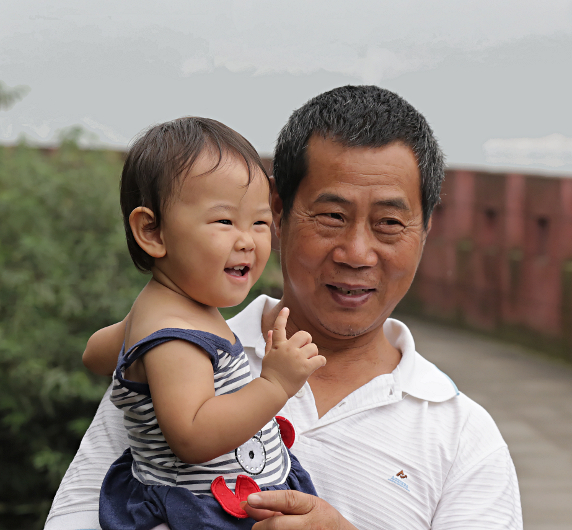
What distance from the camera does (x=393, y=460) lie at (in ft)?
6.82

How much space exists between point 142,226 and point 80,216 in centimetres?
343

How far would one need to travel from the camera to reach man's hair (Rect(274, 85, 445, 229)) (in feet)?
7.22

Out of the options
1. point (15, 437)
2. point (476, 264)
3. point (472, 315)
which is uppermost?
point (15, 437)

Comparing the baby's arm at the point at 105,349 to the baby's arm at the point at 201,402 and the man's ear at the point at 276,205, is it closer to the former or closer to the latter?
the baby's arm at the point at 201,402

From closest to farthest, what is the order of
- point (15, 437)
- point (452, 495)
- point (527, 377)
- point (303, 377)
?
point (303, 377) → point (452, 495) → point (15, 437) → point (527, 377)

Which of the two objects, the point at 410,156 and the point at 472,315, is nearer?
the point at 410,156

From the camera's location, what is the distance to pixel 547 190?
9.69 metres

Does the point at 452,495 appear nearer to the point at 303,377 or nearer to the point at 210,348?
the point at 303,377

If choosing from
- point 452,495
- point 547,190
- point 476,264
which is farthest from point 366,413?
point 476,264

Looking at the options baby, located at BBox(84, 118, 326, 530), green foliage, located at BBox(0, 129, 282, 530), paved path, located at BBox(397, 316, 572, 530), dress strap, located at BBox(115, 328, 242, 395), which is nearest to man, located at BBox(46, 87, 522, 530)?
baby, located at BBox(84, 118, 326, 530)

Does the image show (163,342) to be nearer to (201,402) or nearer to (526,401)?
(201,402)

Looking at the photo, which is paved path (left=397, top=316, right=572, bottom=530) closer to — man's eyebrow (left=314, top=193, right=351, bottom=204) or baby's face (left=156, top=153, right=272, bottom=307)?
man's eyebrow (left=314, top=193, right=351, bottom=204)

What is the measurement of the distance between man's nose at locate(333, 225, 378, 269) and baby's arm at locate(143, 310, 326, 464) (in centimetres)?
59

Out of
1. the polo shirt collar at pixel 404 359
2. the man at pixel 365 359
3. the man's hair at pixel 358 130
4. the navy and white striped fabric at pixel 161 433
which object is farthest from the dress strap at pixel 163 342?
the man's hair at pixel 358 130
